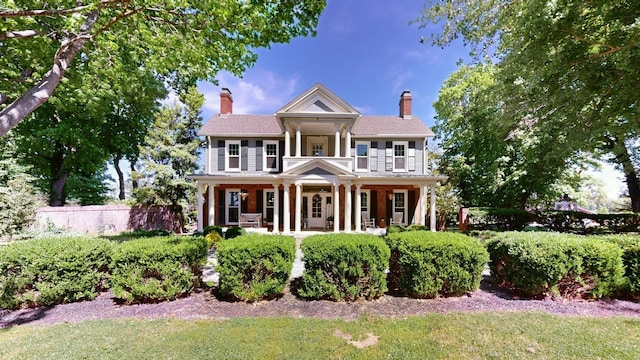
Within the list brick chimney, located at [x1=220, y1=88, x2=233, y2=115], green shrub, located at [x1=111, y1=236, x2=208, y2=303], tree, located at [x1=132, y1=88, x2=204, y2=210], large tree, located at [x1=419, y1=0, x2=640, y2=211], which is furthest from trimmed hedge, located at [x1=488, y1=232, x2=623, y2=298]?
brick chimney, located at [x1=220, y1=88, x2=233, y2=115]

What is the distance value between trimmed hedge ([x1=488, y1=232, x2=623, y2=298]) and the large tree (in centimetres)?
423

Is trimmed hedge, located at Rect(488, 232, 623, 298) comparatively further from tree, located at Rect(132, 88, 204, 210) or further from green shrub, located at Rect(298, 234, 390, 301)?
tree, located at Rect(132, 88, 204, 210)

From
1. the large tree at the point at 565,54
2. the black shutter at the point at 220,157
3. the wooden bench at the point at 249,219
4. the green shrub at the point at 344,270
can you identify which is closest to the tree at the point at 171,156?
the black shutter at the point at 220,157

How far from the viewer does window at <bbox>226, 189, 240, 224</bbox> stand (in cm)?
1623

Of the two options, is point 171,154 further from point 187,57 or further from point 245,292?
point 245,292

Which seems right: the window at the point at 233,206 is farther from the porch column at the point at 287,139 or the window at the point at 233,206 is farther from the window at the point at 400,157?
the window at the point at 400,157

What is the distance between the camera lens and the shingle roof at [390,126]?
55.2 ft

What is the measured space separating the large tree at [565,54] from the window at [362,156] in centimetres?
857

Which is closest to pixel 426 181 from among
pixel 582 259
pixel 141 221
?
pixel 582 259

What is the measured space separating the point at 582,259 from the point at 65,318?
32.5 ft

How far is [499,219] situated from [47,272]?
18771mm

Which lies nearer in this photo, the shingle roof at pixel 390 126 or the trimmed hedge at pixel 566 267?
the trimmed hedge at pixel 566 267

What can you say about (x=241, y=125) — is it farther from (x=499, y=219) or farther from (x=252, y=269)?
(x=499, y=219)

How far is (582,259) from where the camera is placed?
498cm
